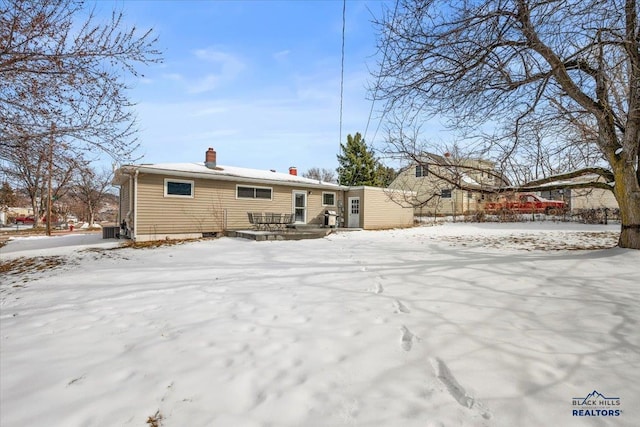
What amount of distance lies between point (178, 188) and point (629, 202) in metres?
14.0

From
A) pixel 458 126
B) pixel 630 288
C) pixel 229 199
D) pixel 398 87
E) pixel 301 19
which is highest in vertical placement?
pixel 301 19

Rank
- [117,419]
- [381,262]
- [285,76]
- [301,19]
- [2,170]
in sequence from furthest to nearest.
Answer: [285,76]
[2,170]
[301,19]
[381,262]
[117,419]

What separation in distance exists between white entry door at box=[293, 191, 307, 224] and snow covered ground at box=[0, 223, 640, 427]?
11.0m

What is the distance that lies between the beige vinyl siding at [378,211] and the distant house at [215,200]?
6 cm

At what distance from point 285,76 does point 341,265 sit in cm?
794

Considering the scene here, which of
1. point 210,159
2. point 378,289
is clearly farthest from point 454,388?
point 210,159

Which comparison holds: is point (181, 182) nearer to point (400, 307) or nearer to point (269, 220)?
point (269, 220)

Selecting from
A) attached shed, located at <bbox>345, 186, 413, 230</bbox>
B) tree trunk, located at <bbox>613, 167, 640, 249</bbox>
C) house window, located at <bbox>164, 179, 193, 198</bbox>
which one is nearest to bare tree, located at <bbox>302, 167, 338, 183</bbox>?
attached shed, located at <bbox>345, 186, 413, 230</bbox>

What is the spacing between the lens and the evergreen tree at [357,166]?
30.5 m

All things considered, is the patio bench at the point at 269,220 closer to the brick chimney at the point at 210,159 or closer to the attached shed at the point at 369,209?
the brick chimney at the point at 210,159

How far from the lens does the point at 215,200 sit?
44.6 feet

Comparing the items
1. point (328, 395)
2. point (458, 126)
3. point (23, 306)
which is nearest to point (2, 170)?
point (23, 306)

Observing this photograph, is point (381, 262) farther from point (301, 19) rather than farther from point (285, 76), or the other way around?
point (285, 76)

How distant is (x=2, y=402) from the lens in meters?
2.12
